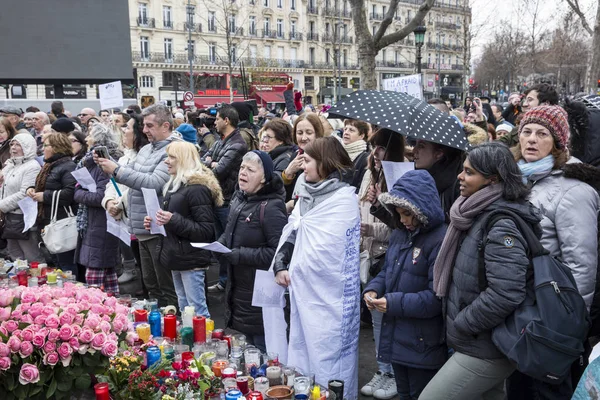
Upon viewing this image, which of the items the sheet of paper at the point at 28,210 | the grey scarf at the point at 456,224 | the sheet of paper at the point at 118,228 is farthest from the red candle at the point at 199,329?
the sheet of paper at the point at 28,210

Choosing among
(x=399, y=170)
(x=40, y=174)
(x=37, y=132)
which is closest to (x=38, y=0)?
(x=37, y=132)

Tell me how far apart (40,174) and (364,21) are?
8.98 m

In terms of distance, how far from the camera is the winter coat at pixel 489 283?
8.59 ft

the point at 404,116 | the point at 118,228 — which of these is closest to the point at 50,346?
the point at 404,116

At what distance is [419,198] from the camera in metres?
3.18

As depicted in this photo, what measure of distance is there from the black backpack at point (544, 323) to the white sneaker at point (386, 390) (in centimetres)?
173

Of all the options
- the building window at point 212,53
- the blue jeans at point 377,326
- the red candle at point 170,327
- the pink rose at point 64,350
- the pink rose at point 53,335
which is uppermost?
the building window at point 212,53

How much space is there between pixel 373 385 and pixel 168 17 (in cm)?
5444

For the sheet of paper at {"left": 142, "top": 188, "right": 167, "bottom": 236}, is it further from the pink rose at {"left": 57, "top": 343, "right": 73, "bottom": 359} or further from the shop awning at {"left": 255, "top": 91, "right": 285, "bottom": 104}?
the shop awning at {"left": 255, "top": 91, "right": 285, "bottom": 104}

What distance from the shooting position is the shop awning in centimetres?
4851

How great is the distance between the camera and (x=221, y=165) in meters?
6.64

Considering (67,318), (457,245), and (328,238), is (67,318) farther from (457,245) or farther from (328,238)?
(457,245)

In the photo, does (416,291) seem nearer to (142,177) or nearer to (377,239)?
(377,239)

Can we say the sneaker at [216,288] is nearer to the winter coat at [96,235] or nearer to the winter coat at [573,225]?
the winter coat at [96,235]
